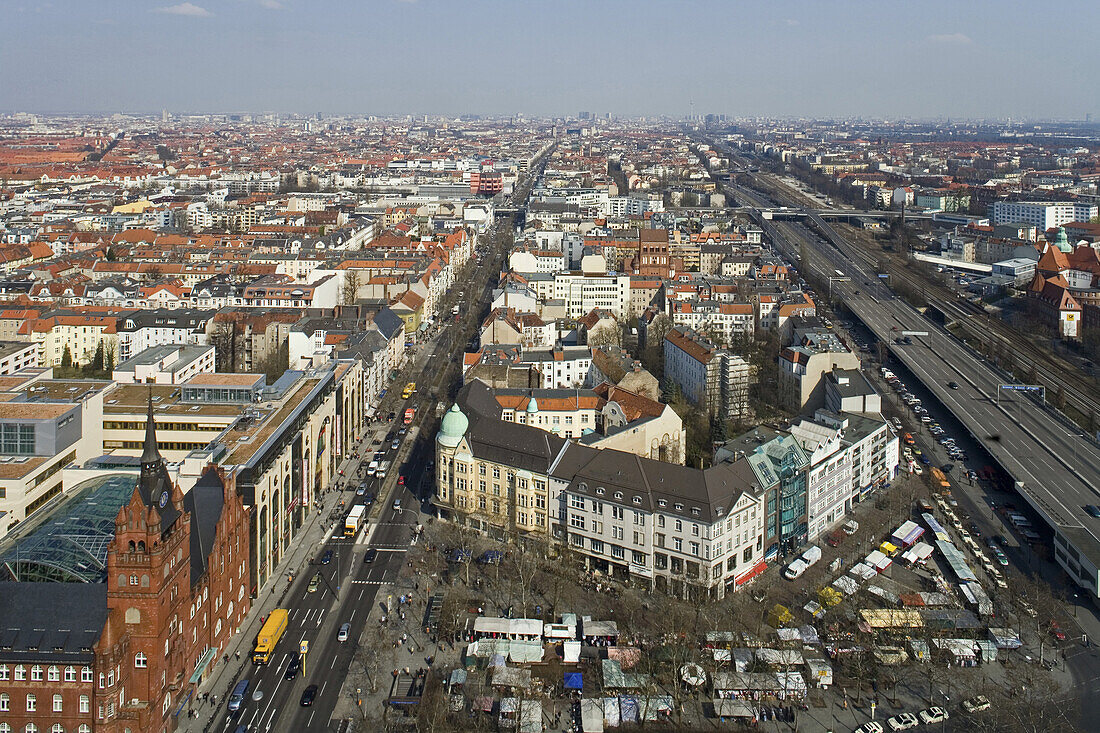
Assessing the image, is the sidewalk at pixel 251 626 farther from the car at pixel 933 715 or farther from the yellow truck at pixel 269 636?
the car at pixel 933 715

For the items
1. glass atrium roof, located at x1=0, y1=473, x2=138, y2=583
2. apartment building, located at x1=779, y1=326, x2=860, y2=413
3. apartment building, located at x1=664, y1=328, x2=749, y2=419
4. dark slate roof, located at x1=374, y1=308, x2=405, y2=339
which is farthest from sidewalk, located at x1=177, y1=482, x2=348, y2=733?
apartment building, located at x1=779, y1=326, x2=860, y2=413

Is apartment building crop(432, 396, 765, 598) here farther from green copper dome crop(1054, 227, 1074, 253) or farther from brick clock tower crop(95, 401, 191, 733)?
green copper dome crop(1054, 227, 1074, 253)

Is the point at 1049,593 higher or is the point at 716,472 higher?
the point at 716,472

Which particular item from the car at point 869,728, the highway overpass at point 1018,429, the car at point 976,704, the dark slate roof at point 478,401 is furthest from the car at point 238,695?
the highway overpass at point 1018,429

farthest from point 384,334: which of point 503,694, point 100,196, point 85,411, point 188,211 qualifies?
point 100,196

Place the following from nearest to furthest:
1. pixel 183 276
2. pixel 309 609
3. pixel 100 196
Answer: pixel 309 609, pixel 183 276, pixel 100 196

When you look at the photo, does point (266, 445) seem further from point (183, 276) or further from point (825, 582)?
point (183, 276)
